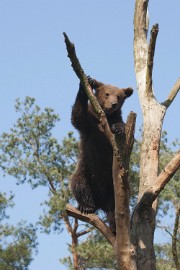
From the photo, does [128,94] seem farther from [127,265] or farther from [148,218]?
[127,265]

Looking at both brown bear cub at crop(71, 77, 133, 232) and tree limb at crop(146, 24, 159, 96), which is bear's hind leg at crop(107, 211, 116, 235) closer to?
brown bear cub at crop(71, 77, 133, 232)

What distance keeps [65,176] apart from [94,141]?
14.1 meters

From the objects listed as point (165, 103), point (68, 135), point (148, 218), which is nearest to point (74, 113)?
point (165, 103)

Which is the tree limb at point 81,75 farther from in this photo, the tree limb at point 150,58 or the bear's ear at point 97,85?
the bear's ear at point 97,85

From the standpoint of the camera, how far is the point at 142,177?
Result: 6.55 m

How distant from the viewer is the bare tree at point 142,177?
539cm

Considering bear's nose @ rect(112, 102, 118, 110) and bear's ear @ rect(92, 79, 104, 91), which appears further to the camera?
bear's ear @ rect(92, 79, 104, 91)

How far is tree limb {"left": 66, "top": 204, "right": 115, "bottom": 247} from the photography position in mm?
6207

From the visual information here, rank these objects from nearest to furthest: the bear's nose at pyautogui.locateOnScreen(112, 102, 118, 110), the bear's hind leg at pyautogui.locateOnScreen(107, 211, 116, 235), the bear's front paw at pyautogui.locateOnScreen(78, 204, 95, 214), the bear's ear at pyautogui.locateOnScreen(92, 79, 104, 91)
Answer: the bear's hind leg at pyautogui.locateOnScreen(107, 211, 116, 235) → the bear's front paw at pyautogui.locateOnScreen(78, 204, 95, 214) → the bear's nose at pyautogui.locateOnScreen(112, 102, 118, 110) → the bear's ear at pyautogui.locateOnScreen(92, 79, 104, 91)

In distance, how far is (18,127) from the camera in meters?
22.6

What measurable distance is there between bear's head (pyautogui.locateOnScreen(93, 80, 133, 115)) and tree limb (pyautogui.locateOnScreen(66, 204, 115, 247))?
5.03 feet

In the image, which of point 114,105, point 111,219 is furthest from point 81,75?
point 111,219

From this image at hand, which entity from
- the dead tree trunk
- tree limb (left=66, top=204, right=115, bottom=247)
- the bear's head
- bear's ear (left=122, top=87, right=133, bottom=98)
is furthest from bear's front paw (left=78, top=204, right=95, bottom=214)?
bear's ear (left=122, top=87, right=133, bottom=98)

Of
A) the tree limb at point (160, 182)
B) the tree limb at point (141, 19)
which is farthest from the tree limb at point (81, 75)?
the tree limb at point (141, 19)
